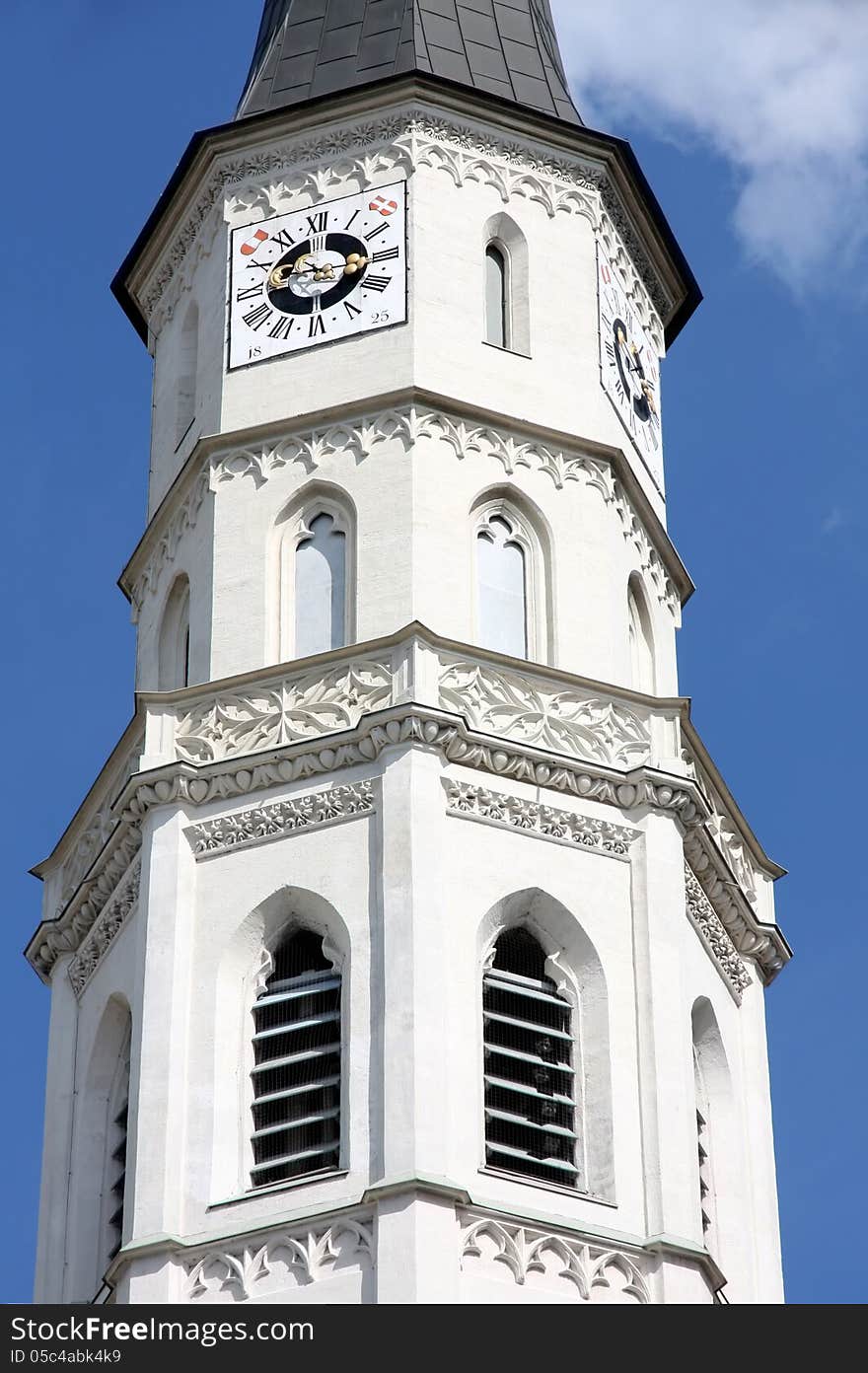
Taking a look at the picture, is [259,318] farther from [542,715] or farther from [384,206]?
[542,715]

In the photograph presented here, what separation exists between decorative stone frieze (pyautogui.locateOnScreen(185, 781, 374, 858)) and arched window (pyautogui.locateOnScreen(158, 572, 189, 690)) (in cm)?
362

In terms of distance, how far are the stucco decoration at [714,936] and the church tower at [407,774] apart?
8cm

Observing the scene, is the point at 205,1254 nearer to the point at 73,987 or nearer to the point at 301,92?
the point at 73,987

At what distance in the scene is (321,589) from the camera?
52.4 metres

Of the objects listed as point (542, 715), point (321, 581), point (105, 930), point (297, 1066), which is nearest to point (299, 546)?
point (321, 581)

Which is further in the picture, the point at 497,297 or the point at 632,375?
the point at 632,375

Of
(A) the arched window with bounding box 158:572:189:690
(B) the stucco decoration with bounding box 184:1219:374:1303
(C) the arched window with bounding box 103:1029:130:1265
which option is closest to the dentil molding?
(A) the arched window with bounding box 158:572:189:690

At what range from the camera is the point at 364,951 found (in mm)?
48312

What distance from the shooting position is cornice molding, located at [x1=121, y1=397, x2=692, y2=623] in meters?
53.1

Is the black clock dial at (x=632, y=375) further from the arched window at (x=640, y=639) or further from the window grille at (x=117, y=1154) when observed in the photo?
the window grille at (x=117, y=1154)

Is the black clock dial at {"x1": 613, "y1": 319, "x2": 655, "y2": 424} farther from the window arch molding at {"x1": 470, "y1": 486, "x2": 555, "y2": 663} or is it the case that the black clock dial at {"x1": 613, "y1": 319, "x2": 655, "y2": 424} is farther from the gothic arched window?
the gothic arched window

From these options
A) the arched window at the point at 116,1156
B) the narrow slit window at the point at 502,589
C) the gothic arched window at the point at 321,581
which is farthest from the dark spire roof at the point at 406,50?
the arched window at the point at 116,1156

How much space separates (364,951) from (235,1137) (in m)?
2.36

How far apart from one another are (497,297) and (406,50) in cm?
370
